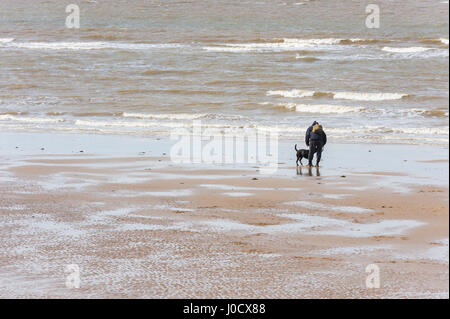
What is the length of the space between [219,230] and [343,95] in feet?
62.6

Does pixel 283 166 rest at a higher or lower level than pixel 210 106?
lower

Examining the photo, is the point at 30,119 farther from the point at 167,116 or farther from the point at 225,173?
the point at 225,173

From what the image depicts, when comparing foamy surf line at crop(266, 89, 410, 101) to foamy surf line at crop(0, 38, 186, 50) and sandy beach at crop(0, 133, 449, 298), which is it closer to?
sandy beach at crop(0, 133, 449, 298)

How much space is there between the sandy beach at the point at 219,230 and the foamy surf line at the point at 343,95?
1160 centimetres

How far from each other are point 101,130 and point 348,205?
11.8 m

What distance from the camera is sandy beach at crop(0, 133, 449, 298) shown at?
7.59m

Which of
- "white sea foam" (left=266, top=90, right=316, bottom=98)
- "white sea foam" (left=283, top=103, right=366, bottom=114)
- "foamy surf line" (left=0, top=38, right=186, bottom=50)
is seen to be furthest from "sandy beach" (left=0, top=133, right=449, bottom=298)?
"foamy surf line" (left=0, top=38, right=186, bottom=50)

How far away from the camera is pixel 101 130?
71.9 feet

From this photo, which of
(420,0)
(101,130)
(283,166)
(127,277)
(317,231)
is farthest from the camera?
(420,0)

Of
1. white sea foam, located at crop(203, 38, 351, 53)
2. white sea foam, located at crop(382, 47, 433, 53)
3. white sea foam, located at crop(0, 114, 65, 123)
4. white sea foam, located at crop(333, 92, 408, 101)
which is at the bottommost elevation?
white sea foam, located at crop(0, 114, 65, 123)

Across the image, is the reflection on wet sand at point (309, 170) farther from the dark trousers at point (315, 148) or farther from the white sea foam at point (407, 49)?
the white sea foam at point (407, 49)

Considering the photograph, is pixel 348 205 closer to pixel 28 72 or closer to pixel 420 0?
pixel 28 72

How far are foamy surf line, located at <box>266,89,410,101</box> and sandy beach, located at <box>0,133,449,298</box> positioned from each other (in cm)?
1160
